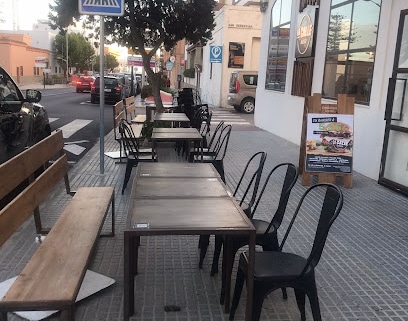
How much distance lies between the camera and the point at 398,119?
6930 millimetres

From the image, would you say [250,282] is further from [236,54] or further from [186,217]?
[236,54]

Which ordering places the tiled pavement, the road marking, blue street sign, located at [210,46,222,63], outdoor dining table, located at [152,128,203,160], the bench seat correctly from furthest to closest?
blue street sign, located at [210,46,222,63] → the road marking → outdoor dining table, located at [152,128,203,160] → the tiled pavement → the bench seat

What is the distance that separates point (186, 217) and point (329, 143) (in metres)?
4.77

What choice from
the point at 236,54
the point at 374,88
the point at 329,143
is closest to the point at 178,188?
the point at 329,143

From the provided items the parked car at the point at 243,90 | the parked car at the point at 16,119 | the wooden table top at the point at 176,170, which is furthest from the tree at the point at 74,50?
the wooden table top at the point at 176,170

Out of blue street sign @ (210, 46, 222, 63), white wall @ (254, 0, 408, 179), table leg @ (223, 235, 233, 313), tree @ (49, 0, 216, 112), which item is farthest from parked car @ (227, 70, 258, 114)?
table leg @ (223, 235, 233, 313)

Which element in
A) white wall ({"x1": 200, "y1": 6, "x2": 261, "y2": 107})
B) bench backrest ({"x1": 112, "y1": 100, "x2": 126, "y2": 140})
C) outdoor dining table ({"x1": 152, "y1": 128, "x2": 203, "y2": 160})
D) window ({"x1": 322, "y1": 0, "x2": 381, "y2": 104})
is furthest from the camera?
white wall ({"x1": 200, "y1": 6, "x2": 261, "y2": 107})

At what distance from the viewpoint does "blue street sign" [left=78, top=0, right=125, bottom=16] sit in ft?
21.1

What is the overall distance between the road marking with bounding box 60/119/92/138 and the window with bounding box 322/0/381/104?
6857mm

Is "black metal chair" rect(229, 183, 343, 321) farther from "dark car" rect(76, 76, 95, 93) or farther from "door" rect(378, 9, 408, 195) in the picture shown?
"dark car" rect(76, 76, 95, 93)

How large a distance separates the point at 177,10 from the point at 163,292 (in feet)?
32.4

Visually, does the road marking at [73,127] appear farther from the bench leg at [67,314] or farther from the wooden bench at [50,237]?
the bench leg at [67,314]

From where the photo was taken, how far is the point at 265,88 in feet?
47.4

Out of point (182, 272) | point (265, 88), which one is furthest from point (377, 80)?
point (265, 88)
